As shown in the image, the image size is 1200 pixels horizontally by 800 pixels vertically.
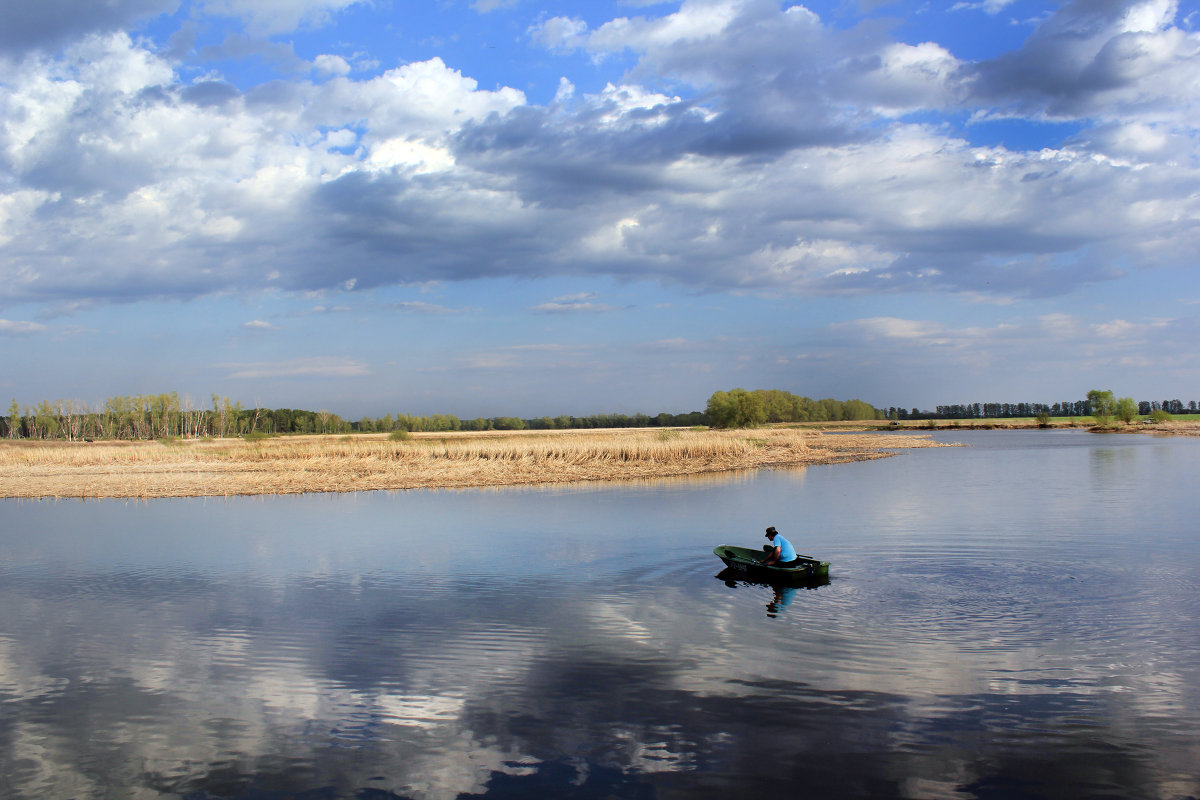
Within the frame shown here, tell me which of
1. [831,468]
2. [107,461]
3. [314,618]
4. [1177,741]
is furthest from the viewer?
[107,461]

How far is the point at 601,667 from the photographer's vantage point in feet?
33.7

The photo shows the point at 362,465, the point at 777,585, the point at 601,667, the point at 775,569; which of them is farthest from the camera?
the point at 362,465

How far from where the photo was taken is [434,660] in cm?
1065

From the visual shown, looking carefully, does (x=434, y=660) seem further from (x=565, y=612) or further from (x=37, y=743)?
(x=37, y=743)

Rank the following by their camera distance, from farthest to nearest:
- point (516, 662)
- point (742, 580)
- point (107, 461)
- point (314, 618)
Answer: point (107, 461) < point (742, 580) < point (314, 618) < point (516, 662)

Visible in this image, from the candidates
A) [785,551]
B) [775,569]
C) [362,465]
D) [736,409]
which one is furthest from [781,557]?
[736,409]

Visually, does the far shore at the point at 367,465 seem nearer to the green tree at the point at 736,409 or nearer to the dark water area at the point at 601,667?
the dark water area at the point at 601,667

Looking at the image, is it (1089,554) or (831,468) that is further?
(831,468)

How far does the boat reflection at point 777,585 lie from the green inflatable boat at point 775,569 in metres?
0.08

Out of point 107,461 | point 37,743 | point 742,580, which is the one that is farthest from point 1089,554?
point 107,461

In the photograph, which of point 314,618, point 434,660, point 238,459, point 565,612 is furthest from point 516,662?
point 238,459

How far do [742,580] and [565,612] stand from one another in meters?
4.23

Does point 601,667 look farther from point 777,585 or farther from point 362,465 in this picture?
point 362,465

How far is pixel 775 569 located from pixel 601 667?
5.46 m
